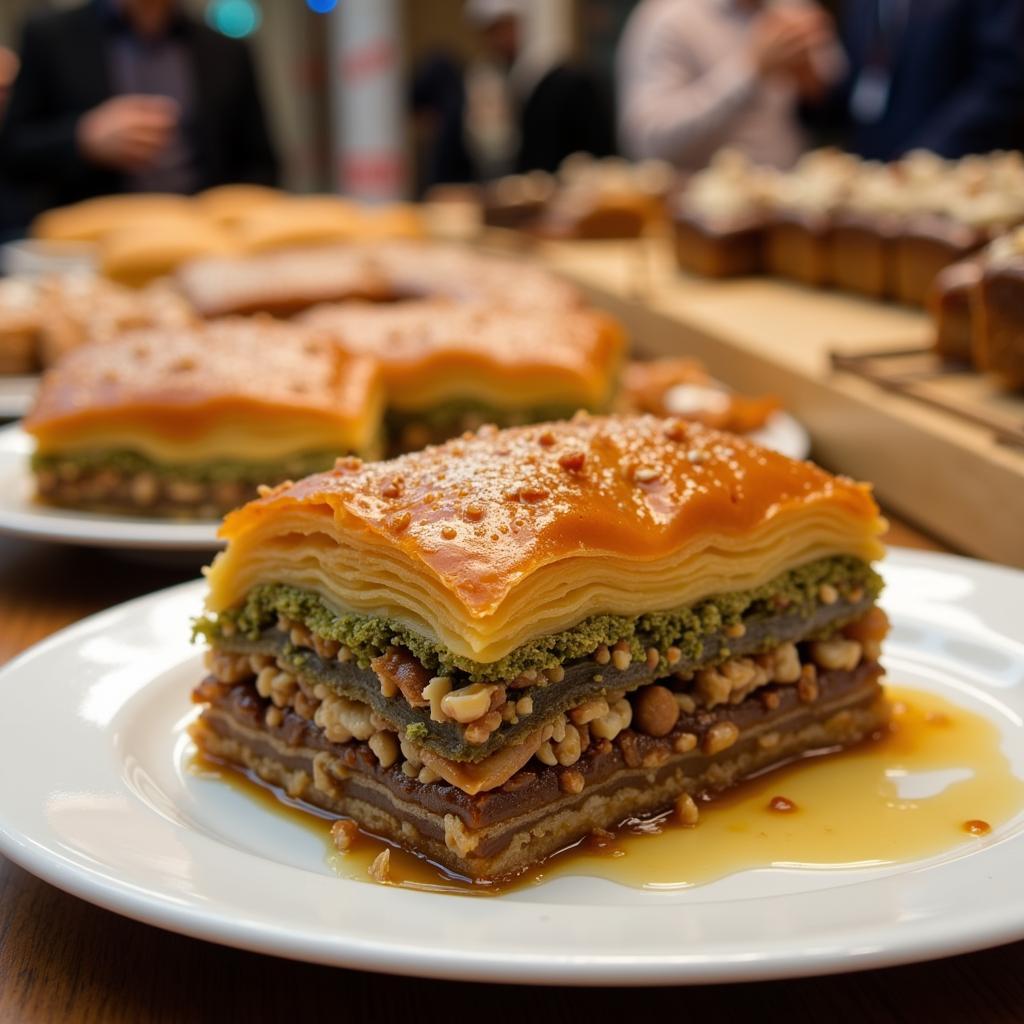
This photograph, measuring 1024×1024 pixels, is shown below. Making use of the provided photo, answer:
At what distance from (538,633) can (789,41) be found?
4.69m

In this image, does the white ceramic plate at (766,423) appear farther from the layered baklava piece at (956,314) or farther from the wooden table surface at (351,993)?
the wooden table surface at (351,993)

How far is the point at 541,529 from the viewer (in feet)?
3.86

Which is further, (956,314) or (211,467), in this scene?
(956,314)

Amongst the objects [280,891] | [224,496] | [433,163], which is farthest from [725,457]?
[433,163]

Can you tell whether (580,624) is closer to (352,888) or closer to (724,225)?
(352,888)

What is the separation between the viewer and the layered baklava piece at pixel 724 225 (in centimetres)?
383

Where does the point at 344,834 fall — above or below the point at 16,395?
above

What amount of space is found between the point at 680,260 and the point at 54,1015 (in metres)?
3.47

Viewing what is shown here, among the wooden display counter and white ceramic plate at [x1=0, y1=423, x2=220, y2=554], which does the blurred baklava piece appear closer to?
white ceramic plate at [x1=0, y1=423, x2=220, y2=554]

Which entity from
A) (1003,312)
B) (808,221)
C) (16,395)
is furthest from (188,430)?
(808,221)

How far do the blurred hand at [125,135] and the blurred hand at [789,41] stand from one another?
8.93 feet

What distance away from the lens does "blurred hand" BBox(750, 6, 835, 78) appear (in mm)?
5203

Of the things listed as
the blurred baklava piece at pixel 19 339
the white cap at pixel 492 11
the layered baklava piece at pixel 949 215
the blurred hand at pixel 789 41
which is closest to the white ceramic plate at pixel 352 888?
the layered baklava piece at pixel 949 215

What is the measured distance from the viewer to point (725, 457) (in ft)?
4.60
